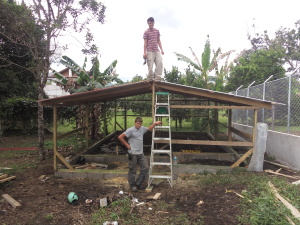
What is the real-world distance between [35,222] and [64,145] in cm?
741

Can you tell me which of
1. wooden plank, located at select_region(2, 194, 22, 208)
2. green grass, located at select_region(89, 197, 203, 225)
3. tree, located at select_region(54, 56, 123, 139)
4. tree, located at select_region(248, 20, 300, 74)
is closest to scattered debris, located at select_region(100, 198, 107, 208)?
green grass, located at select_region(89, 197, 203, 225)

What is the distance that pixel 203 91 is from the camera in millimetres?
6531

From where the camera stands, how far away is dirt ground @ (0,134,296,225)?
432 centimetres

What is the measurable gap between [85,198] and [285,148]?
6457mm

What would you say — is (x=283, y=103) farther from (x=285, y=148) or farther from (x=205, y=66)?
(x=205, y=66)

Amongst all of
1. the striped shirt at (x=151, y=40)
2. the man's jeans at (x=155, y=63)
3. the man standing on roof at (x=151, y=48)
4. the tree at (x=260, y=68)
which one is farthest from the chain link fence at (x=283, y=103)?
the tree at (x=260, y=68)

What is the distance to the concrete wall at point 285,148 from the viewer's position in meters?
7.06

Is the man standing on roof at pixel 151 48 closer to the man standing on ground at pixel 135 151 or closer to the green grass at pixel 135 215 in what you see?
the man standing on ground at pixel 135 151

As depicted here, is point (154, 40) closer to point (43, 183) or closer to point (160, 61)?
point (160, 61)

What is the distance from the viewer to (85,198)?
5.20 meters

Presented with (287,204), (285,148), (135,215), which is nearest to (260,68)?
(285,148)

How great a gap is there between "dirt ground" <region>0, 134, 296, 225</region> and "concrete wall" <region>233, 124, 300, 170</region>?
2.78 meters

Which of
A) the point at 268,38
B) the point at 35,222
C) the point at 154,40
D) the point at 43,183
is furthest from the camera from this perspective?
the point at 268,38

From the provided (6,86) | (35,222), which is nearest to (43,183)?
(35,222)
